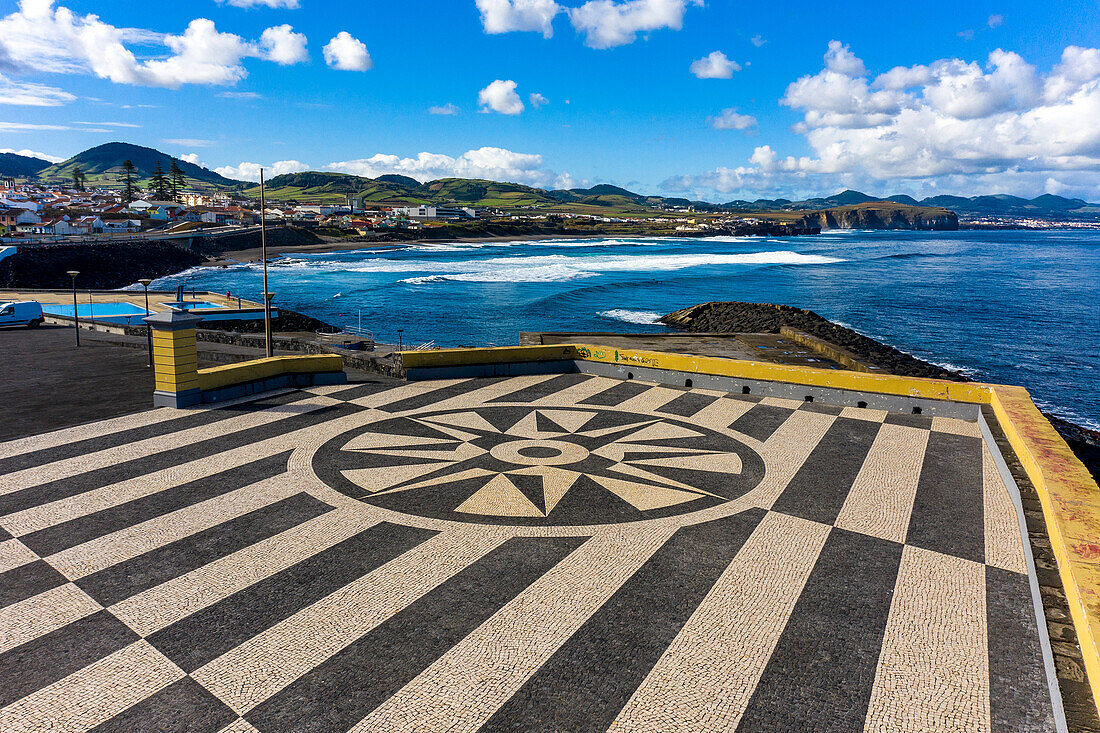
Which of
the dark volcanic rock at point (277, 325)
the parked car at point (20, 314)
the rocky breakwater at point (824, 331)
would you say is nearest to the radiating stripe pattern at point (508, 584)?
the rocky breakwater at point (824, 331)

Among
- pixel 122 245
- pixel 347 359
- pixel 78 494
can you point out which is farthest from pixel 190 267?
pixel 78 494

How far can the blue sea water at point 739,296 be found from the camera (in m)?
54.8

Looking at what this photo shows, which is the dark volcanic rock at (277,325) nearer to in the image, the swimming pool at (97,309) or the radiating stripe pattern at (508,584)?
the swimming pool at (97,309)

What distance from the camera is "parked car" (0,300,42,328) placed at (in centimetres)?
3372

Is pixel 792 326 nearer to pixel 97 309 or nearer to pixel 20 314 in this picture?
pixel 20 314

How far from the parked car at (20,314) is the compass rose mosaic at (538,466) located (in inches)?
1182

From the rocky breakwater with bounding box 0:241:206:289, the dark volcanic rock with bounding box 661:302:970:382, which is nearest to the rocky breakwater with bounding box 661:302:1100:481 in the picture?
the dark volcanic rock with bounding box 661:302:970:382

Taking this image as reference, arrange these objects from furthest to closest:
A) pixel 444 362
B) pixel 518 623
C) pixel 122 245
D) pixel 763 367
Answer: pixel 122 245
pixel 444 362
pixel 763 367
pixel 518 623

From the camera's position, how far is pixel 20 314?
112ft

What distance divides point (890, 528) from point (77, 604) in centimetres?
1259

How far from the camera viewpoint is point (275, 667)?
7309mm

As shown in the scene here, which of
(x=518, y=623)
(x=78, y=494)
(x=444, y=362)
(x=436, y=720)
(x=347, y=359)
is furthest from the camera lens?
(x=347, y=359)

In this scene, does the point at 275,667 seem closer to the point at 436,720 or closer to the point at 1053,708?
the point at 436,720

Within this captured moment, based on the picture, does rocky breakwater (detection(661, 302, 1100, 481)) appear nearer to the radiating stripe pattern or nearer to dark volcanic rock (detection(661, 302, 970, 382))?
dark volcanic rock (detection(661, 302, 970, 382))
